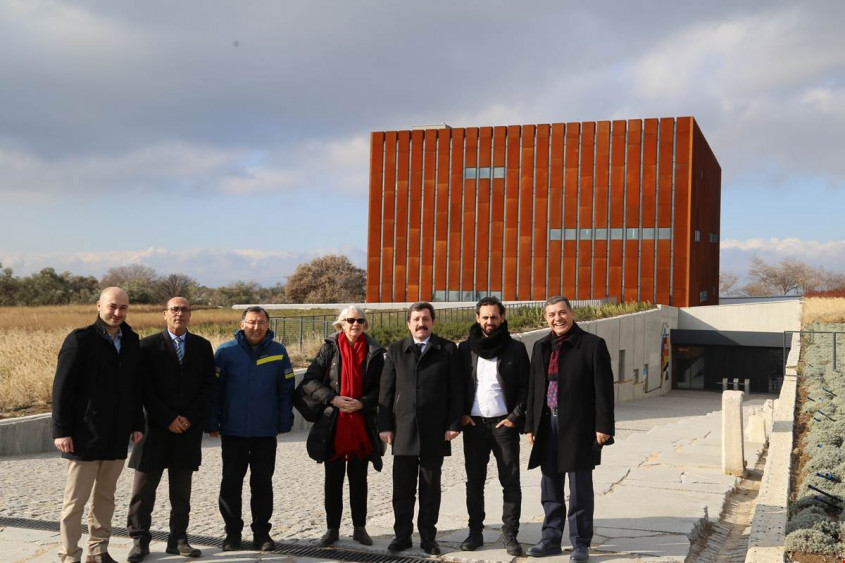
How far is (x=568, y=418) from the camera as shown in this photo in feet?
17.8

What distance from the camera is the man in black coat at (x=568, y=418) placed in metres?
5.36

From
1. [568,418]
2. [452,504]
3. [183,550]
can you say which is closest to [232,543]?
[183,550]

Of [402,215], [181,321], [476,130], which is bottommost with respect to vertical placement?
[181,321]

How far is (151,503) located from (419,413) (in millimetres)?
1977

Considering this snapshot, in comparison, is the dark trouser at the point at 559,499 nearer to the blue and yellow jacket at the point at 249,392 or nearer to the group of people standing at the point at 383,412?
the group of people standing at the point at 383,412

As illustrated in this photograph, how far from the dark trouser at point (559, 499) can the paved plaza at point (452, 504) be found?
0.19m

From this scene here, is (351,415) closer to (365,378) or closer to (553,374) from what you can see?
(365,378)

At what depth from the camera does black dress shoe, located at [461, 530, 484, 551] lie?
5461 mm

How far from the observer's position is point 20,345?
14891mm

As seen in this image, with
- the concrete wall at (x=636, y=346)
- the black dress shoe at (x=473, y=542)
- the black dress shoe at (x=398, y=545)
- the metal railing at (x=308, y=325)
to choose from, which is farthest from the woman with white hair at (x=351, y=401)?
the concrete wall at (x=636, y=346)

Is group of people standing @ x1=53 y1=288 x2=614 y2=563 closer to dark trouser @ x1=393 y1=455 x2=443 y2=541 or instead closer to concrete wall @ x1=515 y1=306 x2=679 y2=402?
dark trouser @ x1=393 y1=455 x2=443 y2=541

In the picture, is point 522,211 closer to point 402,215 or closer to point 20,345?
point 402,215

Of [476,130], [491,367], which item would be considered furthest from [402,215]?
[491,367]

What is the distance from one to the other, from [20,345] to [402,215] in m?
31.2
